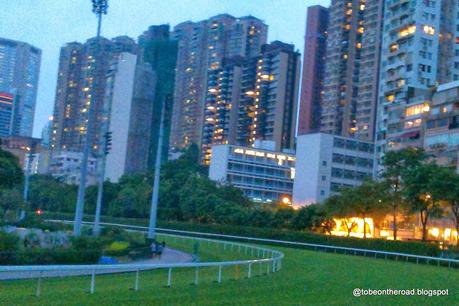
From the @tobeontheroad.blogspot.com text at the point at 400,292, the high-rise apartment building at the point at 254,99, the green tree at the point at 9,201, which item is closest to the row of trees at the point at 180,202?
the green tree at the point at 9,201

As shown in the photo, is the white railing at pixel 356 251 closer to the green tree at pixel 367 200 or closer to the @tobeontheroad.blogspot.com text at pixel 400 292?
the green tree at pixel 367 200

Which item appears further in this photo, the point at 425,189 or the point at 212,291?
the point at 425,189

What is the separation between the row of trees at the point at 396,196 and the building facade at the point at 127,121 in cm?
10001

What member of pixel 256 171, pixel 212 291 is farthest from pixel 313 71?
pixel 212 291

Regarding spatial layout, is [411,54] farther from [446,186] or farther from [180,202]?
[446,186]

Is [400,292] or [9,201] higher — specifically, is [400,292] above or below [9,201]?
below

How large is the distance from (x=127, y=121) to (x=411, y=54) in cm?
8625

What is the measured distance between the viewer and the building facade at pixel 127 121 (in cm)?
16012

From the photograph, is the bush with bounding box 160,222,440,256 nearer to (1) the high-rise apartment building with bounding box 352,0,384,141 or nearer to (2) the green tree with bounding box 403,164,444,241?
(2) the green tree with bounding box 403,164,444,241

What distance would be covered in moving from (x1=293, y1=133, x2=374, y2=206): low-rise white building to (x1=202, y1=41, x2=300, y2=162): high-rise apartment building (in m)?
45.4

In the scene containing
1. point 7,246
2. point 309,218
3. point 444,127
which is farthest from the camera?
point 444,127

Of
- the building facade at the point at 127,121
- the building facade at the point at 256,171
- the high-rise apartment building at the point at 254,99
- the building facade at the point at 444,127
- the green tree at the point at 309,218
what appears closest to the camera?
the green tree at the point at 309,218

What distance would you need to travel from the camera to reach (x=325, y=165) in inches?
4070

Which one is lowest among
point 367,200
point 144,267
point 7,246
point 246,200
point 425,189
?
point 7,246
